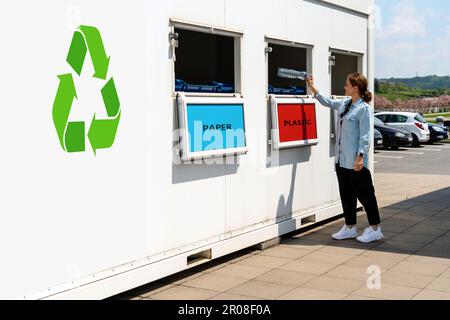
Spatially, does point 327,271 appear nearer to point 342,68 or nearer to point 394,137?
point 342,68

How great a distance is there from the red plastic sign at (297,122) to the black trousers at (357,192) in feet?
1.78

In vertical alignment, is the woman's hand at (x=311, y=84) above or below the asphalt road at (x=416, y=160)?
above

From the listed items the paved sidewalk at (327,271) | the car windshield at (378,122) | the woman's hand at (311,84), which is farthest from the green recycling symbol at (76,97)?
the car windshield at (378,122)

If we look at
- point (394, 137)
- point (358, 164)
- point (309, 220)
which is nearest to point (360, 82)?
point (358, 164)

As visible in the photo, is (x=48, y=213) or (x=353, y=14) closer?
(x=48, y=213)

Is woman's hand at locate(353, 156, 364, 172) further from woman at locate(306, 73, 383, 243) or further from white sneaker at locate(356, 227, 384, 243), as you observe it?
white sneaker at locate(356, 227, 384, 243)

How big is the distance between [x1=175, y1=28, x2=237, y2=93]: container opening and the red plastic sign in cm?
66

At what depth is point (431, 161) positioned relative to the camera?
69.2 ft

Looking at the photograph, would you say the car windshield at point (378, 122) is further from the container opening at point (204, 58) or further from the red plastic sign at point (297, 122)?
the container opening at point (204, 58)

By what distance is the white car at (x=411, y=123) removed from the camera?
88.9 feet

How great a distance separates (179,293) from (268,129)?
7.36 ft
